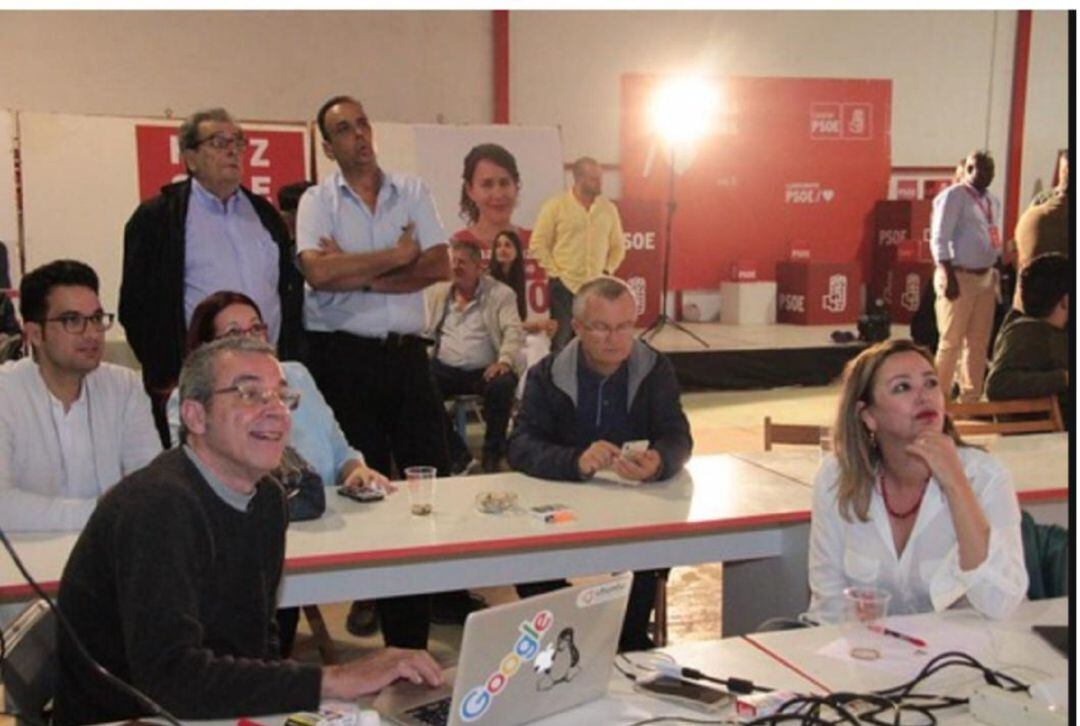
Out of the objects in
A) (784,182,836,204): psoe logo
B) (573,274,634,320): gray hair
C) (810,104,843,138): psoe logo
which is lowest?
(573,274,634,320): gray hair

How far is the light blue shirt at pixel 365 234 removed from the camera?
12.4 feet

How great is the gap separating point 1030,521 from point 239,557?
66.8 inches

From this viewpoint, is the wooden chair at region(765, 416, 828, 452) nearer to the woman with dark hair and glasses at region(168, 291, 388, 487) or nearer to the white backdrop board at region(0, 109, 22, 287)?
the woman with dark hair and glasses at region(168, 291, 388, 487)

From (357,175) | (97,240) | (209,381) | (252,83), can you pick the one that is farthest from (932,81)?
(209,381)

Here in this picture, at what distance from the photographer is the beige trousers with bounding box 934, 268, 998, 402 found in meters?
7.23

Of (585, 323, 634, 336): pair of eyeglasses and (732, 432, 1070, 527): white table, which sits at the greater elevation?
(585, 323, 634, 336): pair of eyeglasses

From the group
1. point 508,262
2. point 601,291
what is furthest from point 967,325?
point 601,291

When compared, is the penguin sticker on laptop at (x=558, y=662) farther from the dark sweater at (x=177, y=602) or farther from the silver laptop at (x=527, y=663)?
the dark sweater at (x=177, y=602)

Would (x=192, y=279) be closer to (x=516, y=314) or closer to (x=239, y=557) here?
(x=239, y=557)

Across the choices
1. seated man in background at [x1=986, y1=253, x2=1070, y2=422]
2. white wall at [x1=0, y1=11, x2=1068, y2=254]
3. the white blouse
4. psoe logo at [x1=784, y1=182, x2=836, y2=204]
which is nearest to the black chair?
the white blouse

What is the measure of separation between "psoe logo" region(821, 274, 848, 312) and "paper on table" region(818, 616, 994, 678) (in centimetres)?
844

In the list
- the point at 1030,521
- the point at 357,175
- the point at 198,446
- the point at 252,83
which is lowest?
the point at 1030,521

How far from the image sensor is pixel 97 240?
24.1 feet

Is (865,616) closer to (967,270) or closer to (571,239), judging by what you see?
(967,270)
